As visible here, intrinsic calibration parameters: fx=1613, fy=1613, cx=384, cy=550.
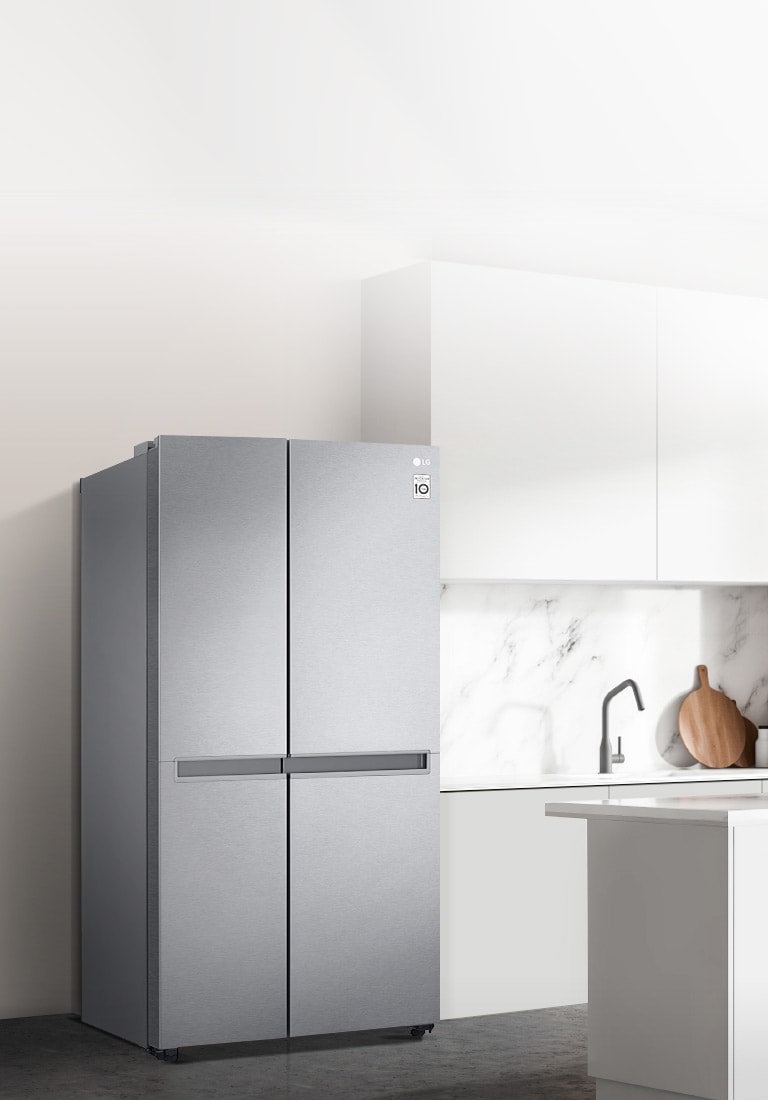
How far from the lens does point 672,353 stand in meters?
5.70

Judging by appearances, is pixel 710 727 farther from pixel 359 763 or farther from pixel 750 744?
pixel 359 763

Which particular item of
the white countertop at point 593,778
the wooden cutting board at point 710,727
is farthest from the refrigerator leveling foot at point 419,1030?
the wooden cutting board at point 710,727

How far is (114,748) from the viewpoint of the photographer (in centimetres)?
483

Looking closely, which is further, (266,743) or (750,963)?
(266,743)

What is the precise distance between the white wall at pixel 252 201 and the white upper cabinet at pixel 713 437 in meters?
0.47

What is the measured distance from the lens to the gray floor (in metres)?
4.22

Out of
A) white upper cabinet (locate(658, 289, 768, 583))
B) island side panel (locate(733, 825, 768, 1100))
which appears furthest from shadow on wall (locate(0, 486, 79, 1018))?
island side panel (locate(733, 825, 768, 1100))

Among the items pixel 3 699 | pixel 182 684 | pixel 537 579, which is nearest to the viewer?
pixel 182 684

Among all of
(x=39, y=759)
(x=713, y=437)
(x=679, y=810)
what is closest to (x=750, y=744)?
(x=713, y=437)

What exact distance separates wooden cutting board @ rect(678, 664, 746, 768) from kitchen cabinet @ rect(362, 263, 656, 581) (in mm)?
728

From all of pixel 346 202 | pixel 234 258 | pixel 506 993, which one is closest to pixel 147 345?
pixel 234 258

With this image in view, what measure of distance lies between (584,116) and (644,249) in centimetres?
58

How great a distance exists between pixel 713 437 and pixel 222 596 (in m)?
2.10

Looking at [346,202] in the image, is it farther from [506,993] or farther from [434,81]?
[506,993]
